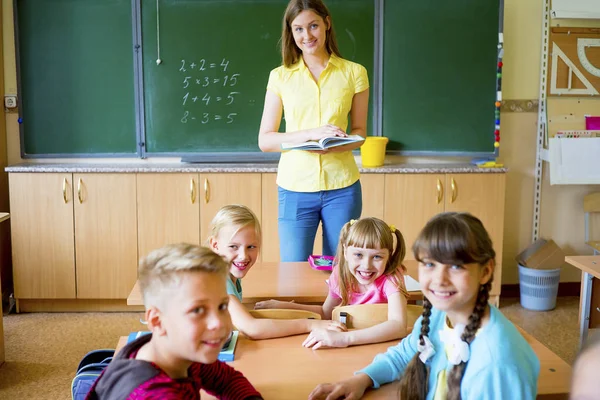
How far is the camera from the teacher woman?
8.95 ft

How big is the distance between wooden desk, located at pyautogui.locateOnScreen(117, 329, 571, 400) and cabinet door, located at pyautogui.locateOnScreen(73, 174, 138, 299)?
238 centimetres

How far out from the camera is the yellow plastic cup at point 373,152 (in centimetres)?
408

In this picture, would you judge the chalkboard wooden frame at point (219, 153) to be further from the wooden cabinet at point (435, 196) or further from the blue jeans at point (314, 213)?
the blue jeans at point (314, 213)

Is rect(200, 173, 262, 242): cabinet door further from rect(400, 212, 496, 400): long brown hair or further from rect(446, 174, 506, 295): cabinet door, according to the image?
rect(400, 212, 496, 400): long brown hair

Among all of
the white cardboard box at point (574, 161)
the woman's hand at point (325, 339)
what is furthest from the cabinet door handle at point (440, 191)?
the woman's hand at point (325, 339)

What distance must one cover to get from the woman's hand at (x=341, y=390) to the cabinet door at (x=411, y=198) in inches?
103

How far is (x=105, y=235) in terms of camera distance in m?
4.05

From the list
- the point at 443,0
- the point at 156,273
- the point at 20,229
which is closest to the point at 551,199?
the point at 443,0

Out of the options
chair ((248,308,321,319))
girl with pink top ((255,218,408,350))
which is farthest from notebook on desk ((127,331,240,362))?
girl with pink top ((255,218,408,350))

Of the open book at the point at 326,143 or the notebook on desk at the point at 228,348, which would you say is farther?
the open book at the point at 326,143

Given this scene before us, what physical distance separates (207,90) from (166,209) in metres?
0.80

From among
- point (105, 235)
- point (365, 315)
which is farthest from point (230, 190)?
point (365, 315)

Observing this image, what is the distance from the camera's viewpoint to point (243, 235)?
1987mm

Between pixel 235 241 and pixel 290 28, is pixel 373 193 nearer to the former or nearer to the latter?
pixel 290 28
